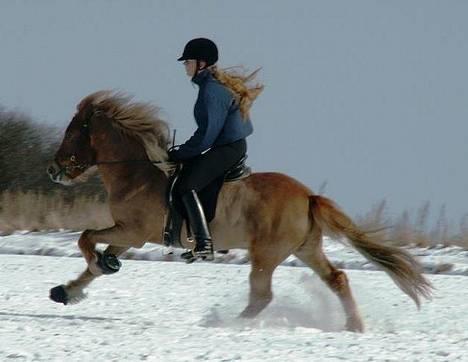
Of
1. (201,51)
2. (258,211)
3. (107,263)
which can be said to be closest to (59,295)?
(107,263)

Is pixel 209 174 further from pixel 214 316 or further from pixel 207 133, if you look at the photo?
pixel 214 316

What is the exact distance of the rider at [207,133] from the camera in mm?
8547

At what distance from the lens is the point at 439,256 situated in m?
13.6

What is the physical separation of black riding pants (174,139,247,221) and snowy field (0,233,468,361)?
2.91 feet

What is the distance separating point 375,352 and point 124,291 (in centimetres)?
421

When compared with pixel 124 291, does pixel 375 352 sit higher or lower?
higher

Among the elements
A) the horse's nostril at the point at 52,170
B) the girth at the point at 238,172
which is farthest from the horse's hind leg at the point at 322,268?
the horse's nostril at the point at 52,170

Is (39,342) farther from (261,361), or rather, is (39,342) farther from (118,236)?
(118,236)

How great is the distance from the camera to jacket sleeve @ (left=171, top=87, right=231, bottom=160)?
8.53 metres

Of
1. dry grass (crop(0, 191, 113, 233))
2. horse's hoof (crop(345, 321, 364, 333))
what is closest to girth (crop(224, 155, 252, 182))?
horse's hoof (crop(345, 321, 364, 333))

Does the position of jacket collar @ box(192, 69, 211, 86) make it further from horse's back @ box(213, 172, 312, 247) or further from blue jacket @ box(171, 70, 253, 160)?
horse's back @ box(213, 172, 312, 247)

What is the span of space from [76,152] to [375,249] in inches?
101

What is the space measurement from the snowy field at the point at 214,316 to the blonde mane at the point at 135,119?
135 cm

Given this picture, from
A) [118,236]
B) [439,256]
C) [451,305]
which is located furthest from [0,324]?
[439,256]
